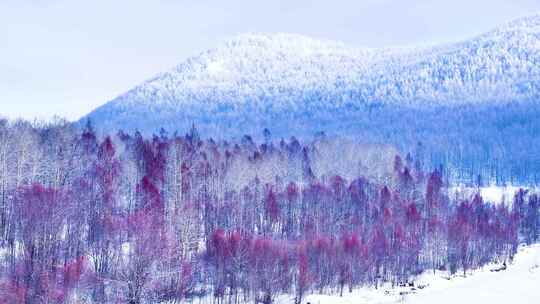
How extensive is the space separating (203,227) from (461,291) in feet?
113

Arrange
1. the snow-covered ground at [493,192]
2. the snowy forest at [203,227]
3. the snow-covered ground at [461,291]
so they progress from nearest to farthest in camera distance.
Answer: the snow-covered ground at [461,291], the snowy forest at [203,227], the snow-covered ground at [493,192]

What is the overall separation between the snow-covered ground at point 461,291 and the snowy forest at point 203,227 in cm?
218


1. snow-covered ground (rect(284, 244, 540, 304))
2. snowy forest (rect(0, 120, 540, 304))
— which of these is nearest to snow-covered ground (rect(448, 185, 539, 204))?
snowy forest (rect(0, 120, 540, 304))

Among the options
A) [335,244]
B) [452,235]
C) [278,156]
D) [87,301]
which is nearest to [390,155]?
[278,156]

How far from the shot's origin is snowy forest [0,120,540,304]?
5547 centimetres

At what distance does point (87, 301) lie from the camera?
173ft

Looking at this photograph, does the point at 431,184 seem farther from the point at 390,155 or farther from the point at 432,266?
the point at 432,266

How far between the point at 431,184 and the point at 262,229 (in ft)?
152

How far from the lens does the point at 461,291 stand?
5388 centimetres

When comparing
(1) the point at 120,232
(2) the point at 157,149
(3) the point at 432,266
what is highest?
(2) the point at 157,149

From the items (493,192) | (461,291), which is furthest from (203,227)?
(493,192)

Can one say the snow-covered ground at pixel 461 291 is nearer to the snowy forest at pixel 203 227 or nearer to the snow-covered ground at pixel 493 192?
the snowy forest at pixel 203 227

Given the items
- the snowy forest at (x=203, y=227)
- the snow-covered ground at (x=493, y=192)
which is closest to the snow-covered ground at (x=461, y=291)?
the snowy forest at (x=203, y=227)

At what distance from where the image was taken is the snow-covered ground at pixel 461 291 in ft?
160
